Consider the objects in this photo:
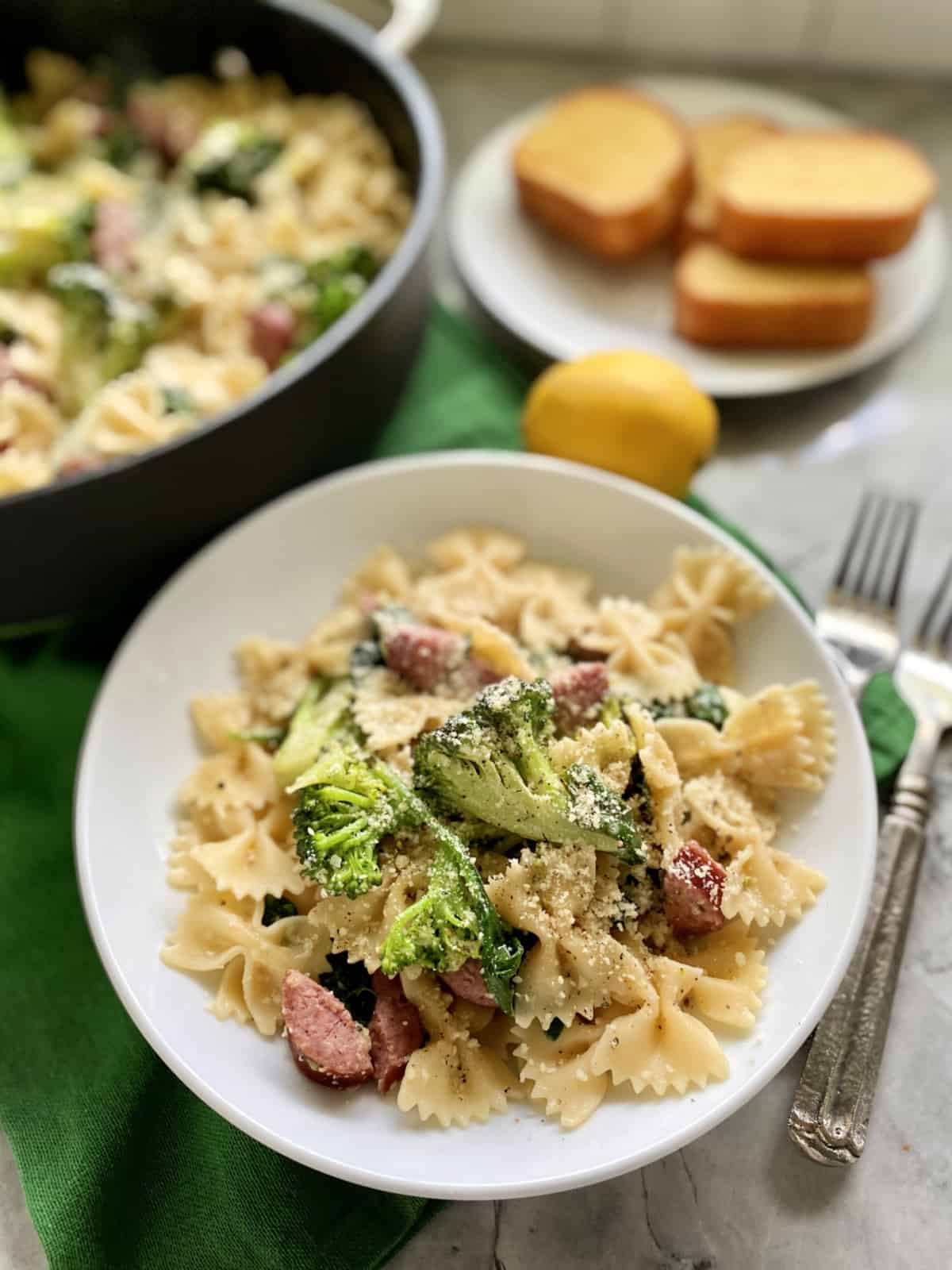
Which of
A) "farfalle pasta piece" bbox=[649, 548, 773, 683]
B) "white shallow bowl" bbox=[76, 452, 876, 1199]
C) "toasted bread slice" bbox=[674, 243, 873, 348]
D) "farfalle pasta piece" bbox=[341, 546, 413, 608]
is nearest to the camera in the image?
"white shallow bowl" bbox=[76, 452, 876, 1199]

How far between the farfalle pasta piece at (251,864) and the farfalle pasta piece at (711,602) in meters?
0.86

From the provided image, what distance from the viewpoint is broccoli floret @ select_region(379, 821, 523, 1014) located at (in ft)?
5.61

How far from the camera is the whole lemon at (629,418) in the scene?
96.7 inches

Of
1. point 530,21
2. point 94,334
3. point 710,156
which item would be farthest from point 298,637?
point 530,21

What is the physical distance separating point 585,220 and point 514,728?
1.83 m

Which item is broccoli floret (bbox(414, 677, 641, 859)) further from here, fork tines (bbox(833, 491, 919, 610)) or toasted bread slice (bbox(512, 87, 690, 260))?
toasted bread slice (bbox(512, 87, 690, 260))

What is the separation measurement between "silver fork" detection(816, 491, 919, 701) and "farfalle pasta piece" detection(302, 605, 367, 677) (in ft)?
3.19

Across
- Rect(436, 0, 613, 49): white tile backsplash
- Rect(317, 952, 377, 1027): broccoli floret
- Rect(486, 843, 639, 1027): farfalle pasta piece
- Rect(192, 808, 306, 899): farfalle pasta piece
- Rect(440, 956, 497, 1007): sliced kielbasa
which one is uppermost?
Rect(436, 0, 613, 49): white tile backsplash

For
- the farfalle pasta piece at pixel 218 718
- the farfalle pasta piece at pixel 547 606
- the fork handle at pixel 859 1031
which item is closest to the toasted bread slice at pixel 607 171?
the farfalle pasta piece at pixel 547 606

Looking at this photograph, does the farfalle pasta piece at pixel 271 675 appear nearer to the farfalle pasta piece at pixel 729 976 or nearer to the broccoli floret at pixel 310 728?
the broccoli floret at pixel 310 728

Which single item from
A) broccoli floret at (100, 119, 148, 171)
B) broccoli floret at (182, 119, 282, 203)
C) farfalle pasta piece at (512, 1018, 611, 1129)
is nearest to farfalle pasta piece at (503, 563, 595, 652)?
farfalle pasta piece at (512, 1018, 611, 1129)

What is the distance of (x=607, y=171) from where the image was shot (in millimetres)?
3156

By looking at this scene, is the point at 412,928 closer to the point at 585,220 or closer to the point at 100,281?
the point at 100,281

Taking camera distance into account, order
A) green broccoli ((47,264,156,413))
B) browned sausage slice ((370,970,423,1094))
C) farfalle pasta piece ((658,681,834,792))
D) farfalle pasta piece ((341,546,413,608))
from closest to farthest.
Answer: browned sausage slice ((370,970,423,1094)), farfalle pasta piece ((658,681,834,792)), farfalle pasta piece ((341,546,413,608)), green broccoli ((47,264,156,413))
